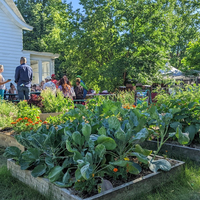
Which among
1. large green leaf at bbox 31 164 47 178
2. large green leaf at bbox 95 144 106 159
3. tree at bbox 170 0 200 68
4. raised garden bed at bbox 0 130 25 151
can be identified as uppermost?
tree at bbox 170 0 200 68

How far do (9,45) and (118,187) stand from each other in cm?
1276

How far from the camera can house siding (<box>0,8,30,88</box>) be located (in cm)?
1285

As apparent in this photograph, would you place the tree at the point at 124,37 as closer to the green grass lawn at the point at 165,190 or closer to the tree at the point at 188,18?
the green grass lawn at the point at 165,190

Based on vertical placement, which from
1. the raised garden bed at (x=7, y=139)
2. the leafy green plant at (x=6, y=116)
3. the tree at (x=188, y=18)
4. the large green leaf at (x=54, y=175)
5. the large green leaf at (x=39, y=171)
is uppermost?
the tree at (x=188, y=18)

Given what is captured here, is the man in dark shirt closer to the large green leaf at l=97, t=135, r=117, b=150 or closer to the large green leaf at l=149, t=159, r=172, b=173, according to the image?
the large green leaf at l=97, t=135, r=117, b=150

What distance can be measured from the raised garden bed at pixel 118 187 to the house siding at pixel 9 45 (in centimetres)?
1108

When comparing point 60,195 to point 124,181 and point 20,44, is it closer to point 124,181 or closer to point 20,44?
point 124,181

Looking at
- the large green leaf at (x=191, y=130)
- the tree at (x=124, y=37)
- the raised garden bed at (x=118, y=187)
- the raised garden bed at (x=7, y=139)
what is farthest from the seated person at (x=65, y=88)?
the raised garden bed at (x=118, y=187)

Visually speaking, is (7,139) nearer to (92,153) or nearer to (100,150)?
(92,153)

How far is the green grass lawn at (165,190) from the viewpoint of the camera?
2373 mm

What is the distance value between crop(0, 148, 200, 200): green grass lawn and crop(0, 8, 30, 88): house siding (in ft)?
35.8

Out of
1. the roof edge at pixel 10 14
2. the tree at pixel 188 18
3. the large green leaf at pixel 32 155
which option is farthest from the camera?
the tree at pixel 188 18

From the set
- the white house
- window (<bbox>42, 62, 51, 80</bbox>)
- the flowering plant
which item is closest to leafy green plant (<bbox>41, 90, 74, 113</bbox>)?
the flowering plant

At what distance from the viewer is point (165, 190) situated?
2.51 m
